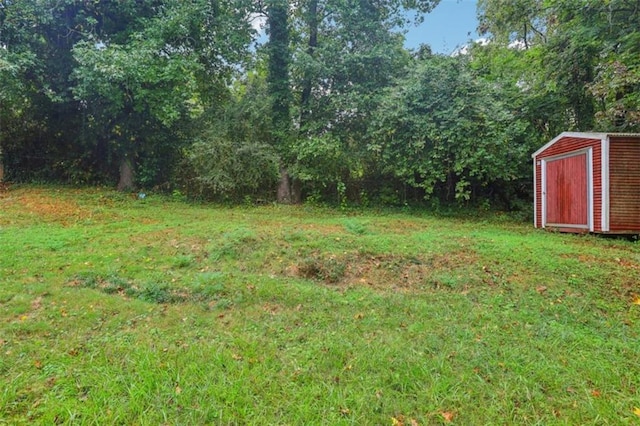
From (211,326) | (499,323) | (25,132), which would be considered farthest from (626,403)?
(25,132)

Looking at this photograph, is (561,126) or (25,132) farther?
(25,132)

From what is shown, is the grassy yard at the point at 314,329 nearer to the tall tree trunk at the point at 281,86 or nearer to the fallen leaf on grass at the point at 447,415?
the fallen leaf on grass at the point at 447,415

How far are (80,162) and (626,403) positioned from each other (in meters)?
A: 14.0

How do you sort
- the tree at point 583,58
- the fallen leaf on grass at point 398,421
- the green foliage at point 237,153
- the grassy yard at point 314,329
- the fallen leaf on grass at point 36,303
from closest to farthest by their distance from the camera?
1. the fallen leaf on grass at point 398,421
2. the grassy yard at point 314,329
3. the fallen leaf on grass at point 36,303
4. the tree at point 583,58
5. the green foliage at point 237,153

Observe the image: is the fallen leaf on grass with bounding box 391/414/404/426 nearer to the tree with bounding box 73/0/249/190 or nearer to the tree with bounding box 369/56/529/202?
the tree with bounding box 369/56/529/202

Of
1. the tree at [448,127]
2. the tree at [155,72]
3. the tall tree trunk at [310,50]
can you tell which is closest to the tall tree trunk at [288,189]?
the tall tree trunk at [310,50]

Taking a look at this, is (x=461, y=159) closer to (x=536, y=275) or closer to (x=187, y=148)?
(x=536, y=275)

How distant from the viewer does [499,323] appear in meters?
3.02

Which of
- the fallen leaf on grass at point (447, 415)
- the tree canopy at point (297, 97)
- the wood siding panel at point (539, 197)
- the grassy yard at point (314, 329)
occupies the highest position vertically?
the tree canopy at point (297, 97)

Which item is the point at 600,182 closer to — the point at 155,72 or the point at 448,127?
the point at 448,127

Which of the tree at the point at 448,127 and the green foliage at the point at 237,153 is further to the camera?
the green foliage at the point at 237,153

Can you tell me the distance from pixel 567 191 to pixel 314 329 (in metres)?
7.16

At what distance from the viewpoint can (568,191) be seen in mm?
7270

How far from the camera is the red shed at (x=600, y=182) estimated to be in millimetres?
6410
